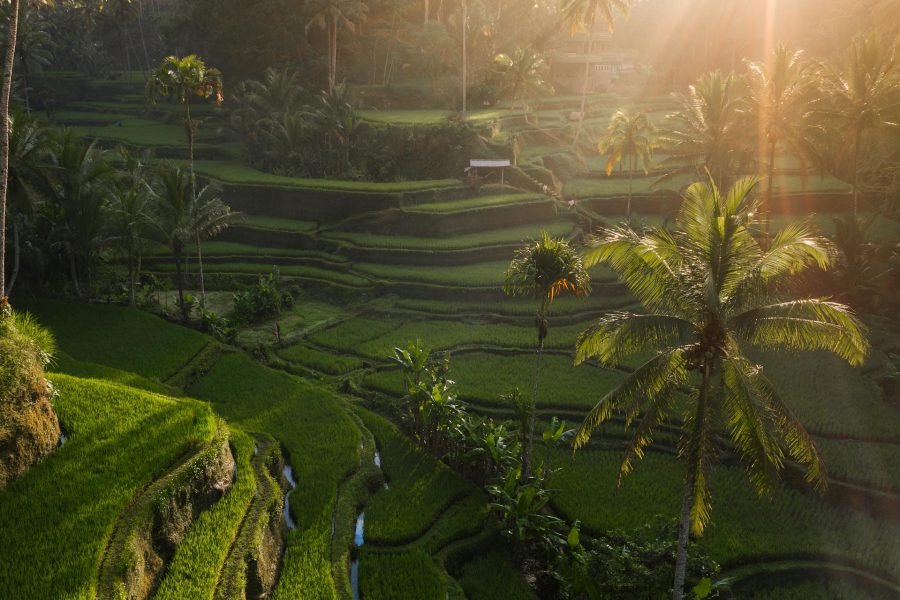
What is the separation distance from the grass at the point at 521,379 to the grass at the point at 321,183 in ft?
41.5

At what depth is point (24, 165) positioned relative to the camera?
746 inches

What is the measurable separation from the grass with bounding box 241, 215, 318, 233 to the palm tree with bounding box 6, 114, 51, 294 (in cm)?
1043

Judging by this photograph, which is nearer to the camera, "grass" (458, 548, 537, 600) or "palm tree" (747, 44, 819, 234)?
"grass" (458, 548, 537, 600)

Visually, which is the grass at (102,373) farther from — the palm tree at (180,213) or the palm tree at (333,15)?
the palm tree at (333,15)

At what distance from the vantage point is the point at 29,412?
1081 centimetres

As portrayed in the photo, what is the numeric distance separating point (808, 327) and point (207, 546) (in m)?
9.91

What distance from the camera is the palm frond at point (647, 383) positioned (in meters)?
9.37

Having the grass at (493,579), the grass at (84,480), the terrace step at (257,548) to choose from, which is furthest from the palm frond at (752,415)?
the grass at (84,480)

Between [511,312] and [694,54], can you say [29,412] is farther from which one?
[694,54]

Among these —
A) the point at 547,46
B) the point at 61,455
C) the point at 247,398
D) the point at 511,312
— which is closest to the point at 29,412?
the point at 61,455

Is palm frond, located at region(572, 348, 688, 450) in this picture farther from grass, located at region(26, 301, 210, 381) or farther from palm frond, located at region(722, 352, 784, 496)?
grass, located at region(26, 301, 210, 381)

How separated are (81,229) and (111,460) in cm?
1312

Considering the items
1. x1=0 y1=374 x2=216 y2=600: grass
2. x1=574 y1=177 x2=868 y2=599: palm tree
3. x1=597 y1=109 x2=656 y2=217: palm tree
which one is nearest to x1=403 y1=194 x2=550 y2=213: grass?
x1=597 y1=109 x2=656 y2=217: palm tree

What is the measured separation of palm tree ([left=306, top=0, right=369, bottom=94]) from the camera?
120 feet
